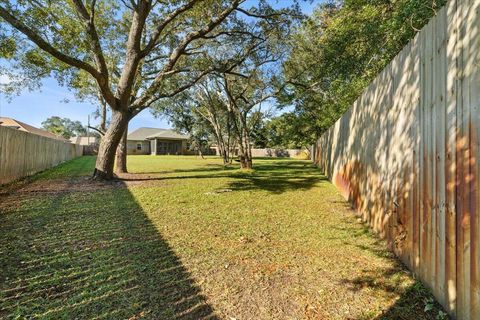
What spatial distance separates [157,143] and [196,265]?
137ft

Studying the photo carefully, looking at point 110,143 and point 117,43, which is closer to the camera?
point 110,143

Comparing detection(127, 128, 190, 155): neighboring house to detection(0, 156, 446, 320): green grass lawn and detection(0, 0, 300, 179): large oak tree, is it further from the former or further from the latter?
detection(0, 156, 446, 320): green grass lawn

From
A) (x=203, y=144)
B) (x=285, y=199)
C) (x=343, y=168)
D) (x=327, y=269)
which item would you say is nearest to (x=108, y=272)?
(x=327, y=269)

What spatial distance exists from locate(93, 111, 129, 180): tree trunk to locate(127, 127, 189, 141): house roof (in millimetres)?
33596

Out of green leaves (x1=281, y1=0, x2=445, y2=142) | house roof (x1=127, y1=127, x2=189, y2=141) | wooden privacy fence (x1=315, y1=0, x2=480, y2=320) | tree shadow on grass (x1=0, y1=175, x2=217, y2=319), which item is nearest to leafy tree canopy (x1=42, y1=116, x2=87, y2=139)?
house roof (x1=127, y1=127, x2=189, y2=141)

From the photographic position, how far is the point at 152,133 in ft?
156

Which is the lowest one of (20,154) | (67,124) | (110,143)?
(20,154)

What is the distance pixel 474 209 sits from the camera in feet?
6.32

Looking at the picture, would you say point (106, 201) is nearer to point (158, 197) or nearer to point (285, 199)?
point (158, 197)

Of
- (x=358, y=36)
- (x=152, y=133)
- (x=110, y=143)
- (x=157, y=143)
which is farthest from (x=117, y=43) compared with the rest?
(x=152, y=133)

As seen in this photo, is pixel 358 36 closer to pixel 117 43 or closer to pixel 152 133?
pixel 117 43

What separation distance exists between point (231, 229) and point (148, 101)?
7.34 m

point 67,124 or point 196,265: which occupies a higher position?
point 67,124

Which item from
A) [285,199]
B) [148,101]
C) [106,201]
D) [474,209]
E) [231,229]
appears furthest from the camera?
[148,101]
